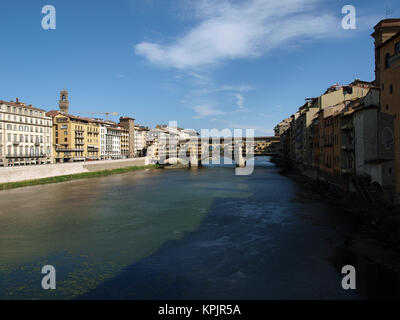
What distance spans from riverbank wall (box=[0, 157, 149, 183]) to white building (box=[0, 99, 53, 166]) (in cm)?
790

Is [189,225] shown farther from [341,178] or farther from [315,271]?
[341,178]

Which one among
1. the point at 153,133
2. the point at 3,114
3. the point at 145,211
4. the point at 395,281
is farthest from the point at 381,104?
the point at 153,133

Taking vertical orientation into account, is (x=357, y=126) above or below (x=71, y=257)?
above

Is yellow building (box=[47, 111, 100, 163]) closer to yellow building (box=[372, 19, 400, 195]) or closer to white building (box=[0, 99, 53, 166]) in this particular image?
white building (box=[0, 99, 53, 166])

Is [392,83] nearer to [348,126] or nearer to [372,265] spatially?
[348,126]

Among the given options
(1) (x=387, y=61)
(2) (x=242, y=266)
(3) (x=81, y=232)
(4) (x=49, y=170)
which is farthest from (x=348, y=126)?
(4) (x=49, y=170)

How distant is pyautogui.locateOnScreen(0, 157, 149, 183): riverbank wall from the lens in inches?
1281

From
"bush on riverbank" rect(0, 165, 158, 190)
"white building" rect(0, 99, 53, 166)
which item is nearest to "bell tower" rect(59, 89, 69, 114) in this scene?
"white building" rect(0, 99, 53, 166)

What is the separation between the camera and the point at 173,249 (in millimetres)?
12977

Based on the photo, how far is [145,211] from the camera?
21141mm

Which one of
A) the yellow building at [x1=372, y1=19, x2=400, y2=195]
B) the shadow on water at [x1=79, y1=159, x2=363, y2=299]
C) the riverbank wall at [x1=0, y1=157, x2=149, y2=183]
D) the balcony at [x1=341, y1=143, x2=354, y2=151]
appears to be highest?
the yellow building at [x1=372, y1=19, x2=400, y2=195]

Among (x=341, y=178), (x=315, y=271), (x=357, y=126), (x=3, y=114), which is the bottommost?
(x=315, y=271)

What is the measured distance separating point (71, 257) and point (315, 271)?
8690mm
